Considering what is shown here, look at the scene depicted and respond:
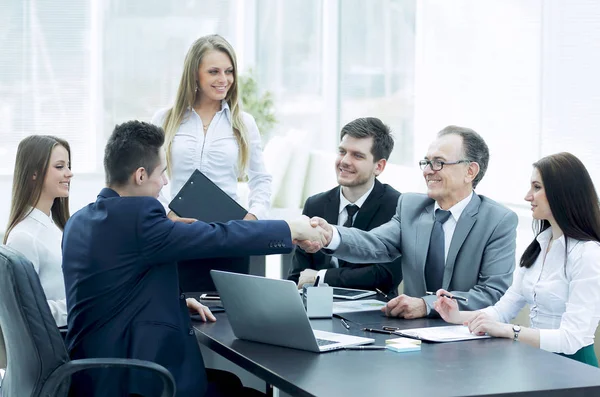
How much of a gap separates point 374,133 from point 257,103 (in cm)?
428

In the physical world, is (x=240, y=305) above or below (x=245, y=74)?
below

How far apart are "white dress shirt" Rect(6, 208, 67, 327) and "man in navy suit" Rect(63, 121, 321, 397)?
2.10ft

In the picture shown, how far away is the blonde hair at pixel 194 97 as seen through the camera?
383cm

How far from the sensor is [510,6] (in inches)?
192

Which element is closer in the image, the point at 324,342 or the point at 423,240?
the point at 324,342

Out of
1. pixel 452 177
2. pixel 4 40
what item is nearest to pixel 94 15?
pixel 4 40

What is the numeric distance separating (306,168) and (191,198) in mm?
4197

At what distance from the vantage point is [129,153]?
248 centimetres

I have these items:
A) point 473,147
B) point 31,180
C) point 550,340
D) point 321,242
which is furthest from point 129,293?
point 473,147

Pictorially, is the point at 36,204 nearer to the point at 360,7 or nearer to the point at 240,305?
the point at 240,305

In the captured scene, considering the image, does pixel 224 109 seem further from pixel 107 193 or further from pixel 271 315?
pixel 271 315

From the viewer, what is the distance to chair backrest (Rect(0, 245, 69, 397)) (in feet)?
7.20

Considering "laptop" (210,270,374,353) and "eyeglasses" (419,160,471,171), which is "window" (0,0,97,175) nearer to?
"eyeglasses" (419,160,471,171)

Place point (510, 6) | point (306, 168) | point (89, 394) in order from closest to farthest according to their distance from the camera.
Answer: point (89, 394) → point (510, 6) → point (306, 168)
